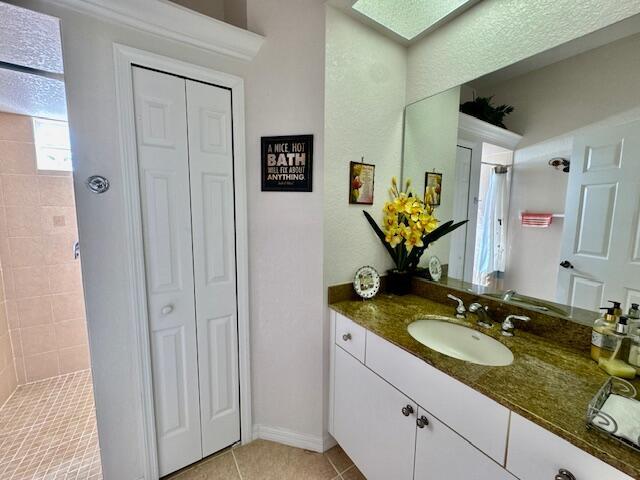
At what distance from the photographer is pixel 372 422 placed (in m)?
1.17

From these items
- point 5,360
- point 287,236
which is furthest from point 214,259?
point 5,360

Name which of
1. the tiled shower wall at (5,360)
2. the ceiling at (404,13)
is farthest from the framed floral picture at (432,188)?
the tiled shower wall at (5,360)

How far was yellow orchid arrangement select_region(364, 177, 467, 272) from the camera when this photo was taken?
1430mm

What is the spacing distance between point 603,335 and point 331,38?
1599mm

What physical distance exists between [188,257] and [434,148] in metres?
1.49

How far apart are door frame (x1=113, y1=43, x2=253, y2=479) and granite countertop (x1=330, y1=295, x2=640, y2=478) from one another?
26.3 inches

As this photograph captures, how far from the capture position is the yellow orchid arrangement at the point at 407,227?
143 cm

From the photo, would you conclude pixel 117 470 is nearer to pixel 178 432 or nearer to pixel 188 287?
pixel 178 432

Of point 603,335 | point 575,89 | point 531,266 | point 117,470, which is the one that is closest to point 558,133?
point 575,89

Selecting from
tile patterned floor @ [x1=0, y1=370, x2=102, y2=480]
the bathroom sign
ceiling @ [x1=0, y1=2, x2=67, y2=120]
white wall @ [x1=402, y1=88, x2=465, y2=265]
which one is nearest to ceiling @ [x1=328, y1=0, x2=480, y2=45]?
white wall @ [x1=402, y1=88, x2=465, y2=265]

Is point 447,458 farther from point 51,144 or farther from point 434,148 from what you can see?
point 51,144

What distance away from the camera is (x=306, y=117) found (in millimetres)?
1322

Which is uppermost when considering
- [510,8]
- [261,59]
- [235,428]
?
[510,8]

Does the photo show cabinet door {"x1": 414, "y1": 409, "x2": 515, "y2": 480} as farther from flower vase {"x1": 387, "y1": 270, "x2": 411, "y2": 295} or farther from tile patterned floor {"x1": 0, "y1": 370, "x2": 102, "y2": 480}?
tile patterned floor {"x1": 0, "y1": 370, "x2": 102, "y2": 480}
